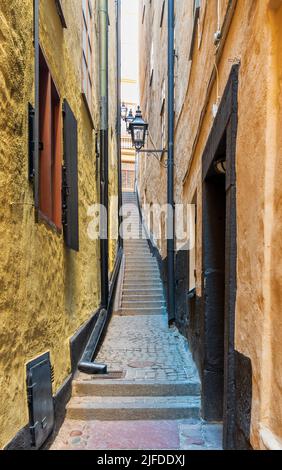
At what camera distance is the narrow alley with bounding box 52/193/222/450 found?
11.6 ft

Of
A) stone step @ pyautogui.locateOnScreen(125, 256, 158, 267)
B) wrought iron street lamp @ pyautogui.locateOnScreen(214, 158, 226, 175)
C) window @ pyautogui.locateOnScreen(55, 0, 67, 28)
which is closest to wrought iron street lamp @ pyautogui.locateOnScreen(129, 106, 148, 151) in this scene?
window @ pyautogui.locateOnScreen(55, 0, 67, 28)

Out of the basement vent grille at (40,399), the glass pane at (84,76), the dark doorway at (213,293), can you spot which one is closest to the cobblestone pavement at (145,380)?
the dark doorway at (213,293)

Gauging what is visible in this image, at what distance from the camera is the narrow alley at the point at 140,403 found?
11.6 ft

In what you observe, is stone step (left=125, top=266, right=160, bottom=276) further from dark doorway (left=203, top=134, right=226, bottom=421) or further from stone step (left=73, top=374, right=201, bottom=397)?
dark doorway (left=203, top=134, right=226, bottom=421)

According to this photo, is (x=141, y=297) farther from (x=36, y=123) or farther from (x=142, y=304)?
(x=36, y=123)

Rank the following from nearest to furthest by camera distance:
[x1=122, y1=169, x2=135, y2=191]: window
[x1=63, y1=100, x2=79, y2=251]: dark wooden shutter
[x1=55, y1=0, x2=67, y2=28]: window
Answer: [x1=55, y1=0, x2=67, y2=28]: window < [x1=63, y1=100, x2=79, y2=251]: dark wooden shutter < [x1=122, y1=169, x2=135, y2=191]: window

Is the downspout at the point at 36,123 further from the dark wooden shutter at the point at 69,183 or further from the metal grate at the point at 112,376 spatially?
the metal grate at the point at 112,376

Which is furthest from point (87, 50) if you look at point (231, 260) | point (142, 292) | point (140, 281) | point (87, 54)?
point (140, 281)

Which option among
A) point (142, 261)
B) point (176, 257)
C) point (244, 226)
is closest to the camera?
point (244, 226)

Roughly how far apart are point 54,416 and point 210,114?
275 cm

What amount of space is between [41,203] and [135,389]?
206cm

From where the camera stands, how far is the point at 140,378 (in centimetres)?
470

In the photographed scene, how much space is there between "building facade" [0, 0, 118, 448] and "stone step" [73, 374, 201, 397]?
0.26 meters
